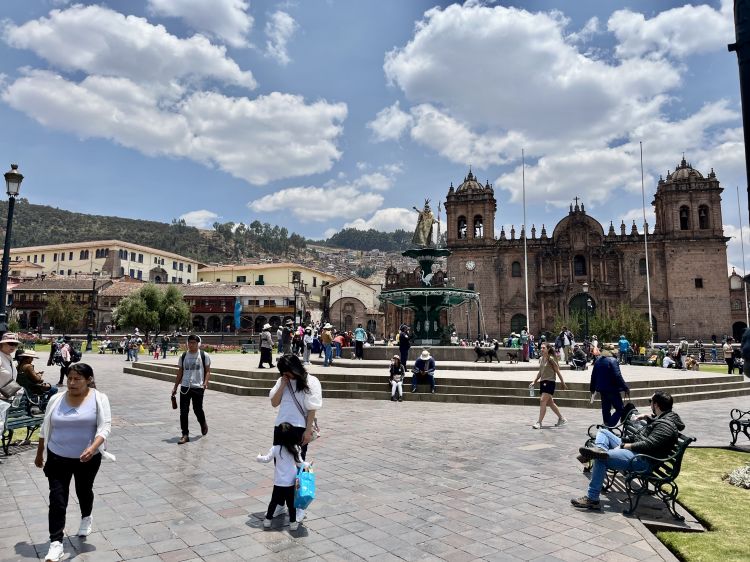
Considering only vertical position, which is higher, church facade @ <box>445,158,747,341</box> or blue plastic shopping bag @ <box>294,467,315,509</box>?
church facade @ <box>445,158,747,341</box>

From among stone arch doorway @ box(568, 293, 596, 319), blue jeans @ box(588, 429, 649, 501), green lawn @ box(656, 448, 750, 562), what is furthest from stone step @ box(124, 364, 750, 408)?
stone arch doorway @ box(568, 293, 596, 319)

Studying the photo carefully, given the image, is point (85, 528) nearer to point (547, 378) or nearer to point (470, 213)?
point (547, 378)

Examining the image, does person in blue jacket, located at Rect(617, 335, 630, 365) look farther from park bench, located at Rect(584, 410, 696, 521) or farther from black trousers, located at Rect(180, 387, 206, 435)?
black trousers, located at Rect(180, 387, 206, 435)

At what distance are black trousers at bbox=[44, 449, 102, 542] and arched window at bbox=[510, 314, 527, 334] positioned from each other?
49553 mm

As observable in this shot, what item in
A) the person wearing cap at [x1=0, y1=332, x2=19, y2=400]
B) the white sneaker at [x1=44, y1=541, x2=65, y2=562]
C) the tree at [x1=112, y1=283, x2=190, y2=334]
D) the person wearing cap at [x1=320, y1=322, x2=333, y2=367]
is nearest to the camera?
the white sneaker at [x1=44, y1=541, x2=65, y2=562]

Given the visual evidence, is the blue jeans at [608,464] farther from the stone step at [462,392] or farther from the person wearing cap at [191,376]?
the stone step at [462,392]

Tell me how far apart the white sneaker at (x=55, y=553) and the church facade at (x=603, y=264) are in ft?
149

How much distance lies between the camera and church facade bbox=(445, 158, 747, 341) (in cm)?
4759

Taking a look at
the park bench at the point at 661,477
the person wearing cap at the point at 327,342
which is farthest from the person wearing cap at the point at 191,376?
the person wearing cap at the point at 327,342

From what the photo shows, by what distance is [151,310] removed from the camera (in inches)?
1799

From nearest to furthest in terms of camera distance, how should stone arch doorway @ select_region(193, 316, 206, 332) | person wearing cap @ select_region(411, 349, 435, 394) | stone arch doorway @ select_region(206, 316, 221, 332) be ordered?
person wearing cap @ select_region(411, 349, 435, 394) < stone arch doorway @ select_region(193, 316, 206, 332) < stone arch doorway @ select_region(206, 316, 221, 332)

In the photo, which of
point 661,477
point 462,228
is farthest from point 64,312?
point 661,477

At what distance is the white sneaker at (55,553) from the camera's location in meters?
3.60

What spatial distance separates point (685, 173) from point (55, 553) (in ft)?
192
